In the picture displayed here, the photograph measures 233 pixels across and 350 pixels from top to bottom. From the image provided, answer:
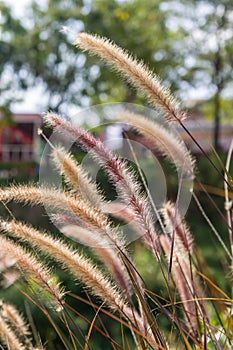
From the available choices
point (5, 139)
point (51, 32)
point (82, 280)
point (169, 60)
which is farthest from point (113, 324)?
point (5, 139)

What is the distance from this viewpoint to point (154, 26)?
12430 mm

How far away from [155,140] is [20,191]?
0.49 meters

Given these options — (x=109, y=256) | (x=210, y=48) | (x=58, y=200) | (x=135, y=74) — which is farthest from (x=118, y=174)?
(x=210, y=48)

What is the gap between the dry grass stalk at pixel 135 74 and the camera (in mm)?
1125

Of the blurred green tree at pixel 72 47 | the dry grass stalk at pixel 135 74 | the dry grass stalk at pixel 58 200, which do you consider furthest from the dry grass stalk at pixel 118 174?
the blurred green tree at pixel 72 47

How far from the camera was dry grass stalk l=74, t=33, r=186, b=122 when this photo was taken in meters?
1.12

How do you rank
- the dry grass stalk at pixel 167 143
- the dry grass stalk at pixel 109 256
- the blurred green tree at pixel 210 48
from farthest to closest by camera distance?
1. the blurred green tree at pixel 210 48
2. the dry grass stalk at pixel 167 143
3. the dry grass stalk at pixel 109 256

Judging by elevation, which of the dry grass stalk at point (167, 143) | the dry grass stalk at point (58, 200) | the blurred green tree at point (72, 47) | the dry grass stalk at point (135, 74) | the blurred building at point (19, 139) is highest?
the blurred green tree at point (72, 47)

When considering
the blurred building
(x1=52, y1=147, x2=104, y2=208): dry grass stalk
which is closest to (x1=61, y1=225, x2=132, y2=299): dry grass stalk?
(x1=52, y1=147, x2=104, y2=208): dry grass stalk

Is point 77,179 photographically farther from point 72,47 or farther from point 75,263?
point 72,47

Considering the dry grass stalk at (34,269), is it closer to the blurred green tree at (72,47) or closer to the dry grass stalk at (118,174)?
the dry grass stalk at (118,174)

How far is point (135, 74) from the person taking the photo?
113cm

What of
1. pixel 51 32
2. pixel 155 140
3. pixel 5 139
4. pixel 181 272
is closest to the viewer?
pixel 181 272

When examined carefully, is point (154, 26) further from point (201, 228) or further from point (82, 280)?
point (82, 280)
